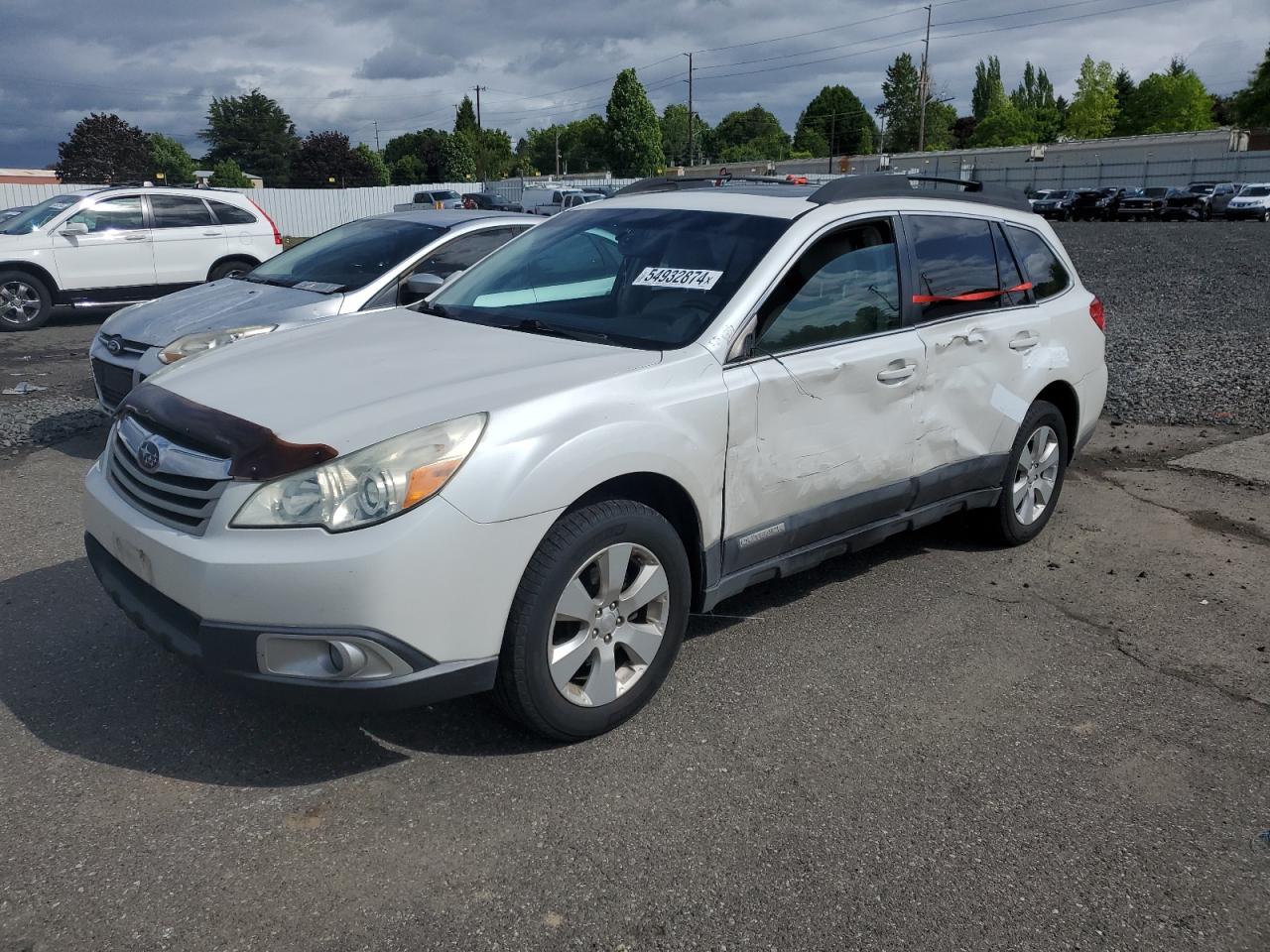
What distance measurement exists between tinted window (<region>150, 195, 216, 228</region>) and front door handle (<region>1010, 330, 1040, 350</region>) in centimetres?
1160

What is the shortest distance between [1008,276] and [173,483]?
3.90 m

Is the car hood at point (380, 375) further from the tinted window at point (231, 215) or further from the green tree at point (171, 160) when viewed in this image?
the green tree at point (171, 160)

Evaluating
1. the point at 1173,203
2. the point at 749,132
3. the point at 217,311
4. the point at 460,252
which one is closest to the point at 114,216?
the point at 217,311

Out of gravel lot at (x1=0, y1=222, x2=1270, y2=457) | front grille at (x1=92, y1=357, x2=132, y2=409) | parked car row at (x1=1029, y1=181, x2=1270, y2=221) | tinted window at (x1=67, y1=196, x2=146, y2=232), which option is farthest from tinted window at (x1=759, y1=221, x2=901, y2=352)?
parked car row at (x1=1029, y1=181, x2=1270, y2=221)

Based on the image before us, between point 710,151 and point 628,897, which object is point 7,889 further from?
point 710,151

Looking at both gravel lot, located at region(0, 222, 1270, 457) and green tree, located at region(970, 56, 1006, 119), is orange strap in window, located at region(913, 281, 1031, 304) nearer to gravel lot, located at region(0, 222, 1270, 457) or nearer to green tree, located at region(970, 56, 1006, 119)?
gravel lot, located at region(0, 222, 1270, 457)

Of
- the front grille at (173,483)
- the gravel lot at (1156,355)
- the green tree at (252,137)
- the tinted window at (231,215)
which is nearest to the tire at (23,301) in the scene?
the gravel lot at (1156,355)

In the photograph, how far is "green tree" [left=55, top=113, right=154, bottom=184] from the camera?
73.5 metres

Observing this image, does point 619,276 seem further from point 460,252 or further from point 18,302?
point 18,302

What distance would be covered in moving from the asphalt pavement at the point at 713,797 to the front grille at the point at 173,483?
772mm

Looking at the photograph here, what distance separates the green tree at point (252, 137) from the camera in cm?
9756

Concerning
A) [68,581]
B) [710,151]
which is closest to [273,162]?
[710,151]

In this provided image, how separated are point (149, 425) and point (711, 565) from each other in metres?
1.93

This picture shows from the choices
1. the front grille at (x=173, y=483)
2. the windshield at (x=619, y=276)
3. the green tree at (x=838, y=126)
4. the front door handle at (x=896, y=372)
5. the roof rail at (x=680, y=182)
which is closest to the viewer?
the front grille at (x=173, y=483)
